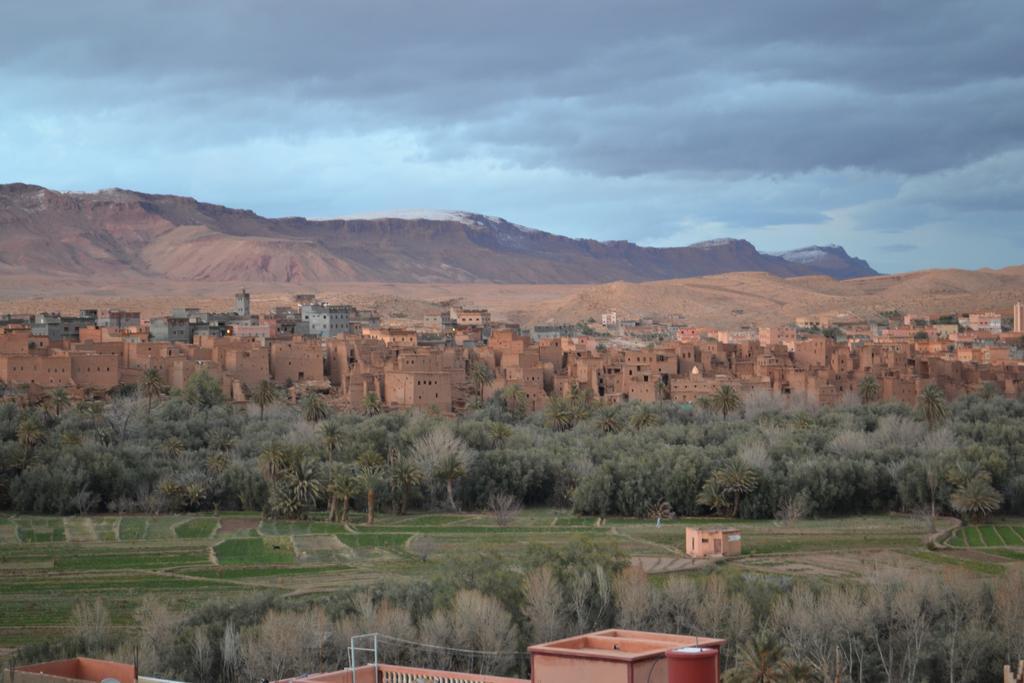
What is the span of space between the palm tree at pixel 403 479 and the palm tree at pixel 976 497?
59.6 feet

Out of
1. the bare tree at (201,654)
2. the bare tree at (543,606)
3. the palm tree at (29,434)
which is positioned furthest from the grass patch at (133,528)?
the bare tree at (543,606)

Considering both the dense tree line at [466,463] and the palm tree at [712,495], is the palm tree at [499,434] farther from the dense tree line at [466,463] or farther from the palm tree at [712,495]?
the palm tree at [712,495]

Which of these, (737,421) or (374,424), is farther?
(737,421)

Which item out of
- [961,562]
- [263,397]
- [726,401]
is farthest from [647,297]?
[961,562]

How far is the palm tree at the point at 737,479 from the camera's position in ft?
175

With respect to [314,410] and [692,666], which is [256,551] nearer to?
[314,410]

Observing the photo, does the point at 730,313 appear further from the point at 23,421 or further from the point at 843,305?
the point at 23,421

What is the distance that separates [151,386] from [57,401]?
4.56 m

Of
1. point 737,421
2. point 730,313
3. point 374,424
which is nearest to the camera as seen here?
point 374,424

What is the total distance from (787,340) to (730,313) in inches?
1834

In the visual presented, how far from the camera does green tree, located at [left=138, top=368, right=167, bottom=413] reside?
6372 cm

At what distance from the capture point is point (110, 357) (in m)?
67.1

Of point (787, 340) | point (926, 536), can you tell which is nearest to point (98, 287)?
point (787, 340)

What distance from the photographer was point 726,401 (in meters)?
69.0
